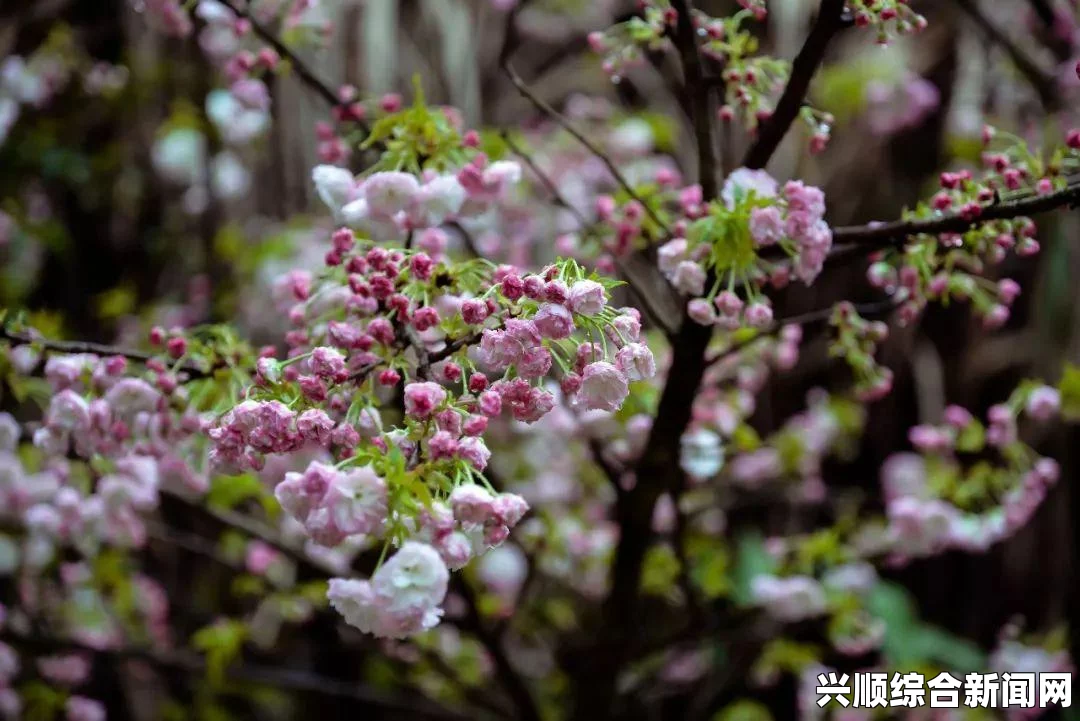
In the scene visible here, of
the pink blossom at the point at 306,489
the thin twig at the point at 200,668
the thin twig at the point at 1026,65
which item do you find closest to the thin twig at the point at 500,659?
the thin twig at the point at 200,668

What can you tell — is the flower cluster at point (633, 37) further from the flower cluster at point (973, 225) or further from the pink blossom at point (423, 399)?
the pink blossom at point (423, 399)

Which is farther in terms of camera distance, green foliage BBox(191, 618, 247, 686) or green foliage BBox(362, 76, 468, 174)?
green foliage BBox(191, 618, 247, 686)

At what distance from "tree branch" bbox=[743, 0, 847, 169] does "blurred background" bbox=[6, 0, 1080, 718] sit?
2.73ft

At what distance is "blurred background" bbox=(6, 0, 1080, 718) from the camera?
176 cm

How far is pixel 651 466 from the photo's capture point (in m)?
0.95

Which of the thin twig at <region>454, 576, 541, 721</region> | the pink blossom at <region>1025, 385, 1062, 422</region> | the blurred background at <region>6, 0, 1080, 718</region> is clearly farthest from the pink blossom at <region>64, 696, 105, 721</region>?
the pink blossom at <region>1025, 385, 1062, 422</region>

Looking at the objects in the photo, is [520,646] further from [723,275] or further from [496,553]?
[723,275]

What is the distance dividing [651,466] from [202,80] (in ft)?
4.90

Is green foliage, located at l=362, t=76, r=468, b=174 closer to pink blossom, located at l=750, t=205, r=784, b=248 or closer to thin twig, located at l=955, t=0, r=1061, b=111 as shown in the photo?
pink blossom, located at l=750, t=205, r=784, b=248

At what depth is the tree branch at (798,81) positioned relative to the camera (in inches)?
29.3

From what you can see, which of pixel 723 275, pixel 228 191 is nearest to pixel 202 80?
pixel 228 191

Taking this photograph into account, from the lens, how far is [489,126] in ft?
5.56

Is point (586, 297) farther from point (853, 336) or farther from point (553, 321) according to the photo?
point (853, 336)

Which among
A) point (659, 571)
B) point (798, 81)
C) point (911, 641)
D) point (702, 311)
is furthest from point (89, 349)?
point (911, 641)
